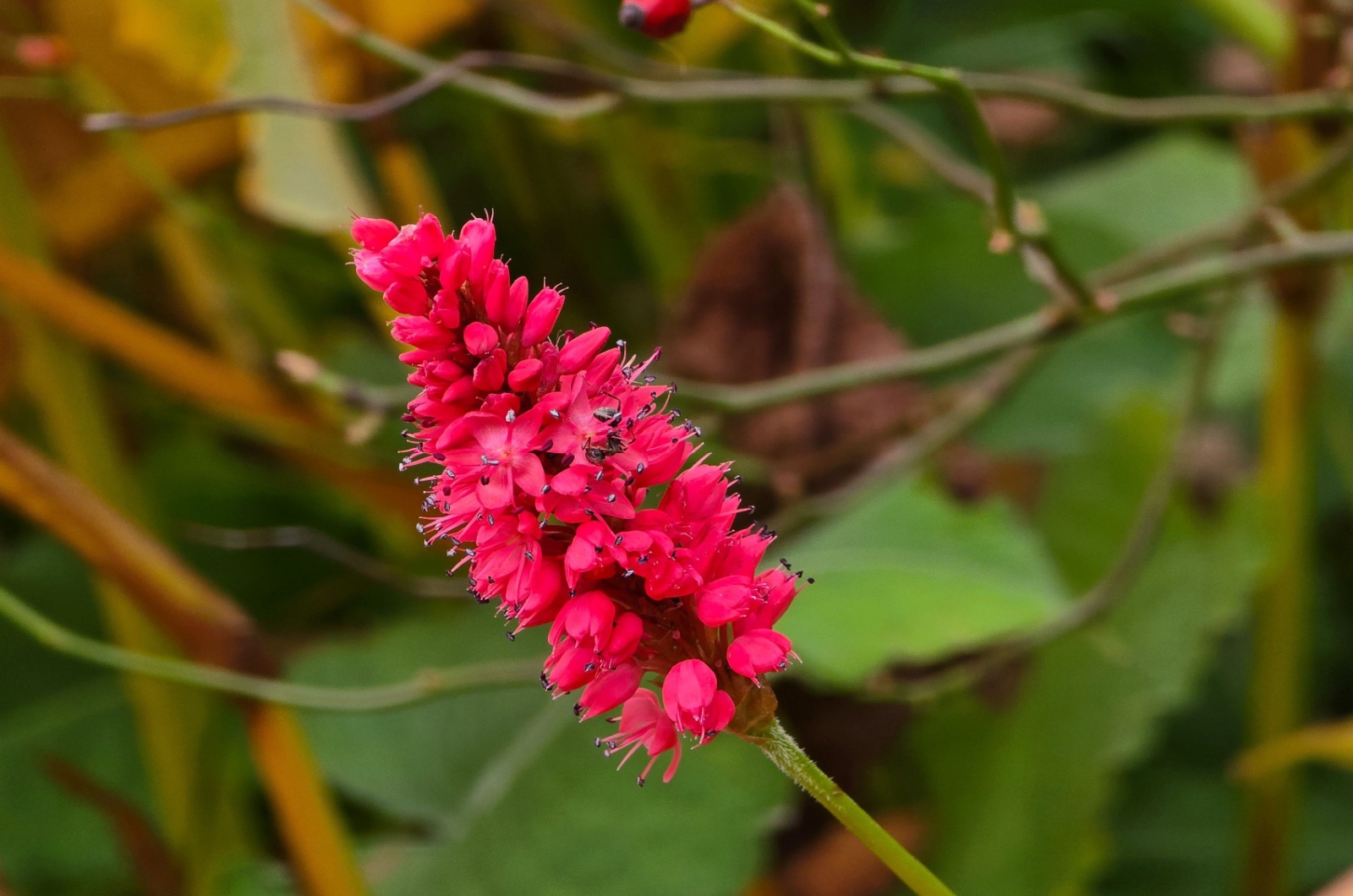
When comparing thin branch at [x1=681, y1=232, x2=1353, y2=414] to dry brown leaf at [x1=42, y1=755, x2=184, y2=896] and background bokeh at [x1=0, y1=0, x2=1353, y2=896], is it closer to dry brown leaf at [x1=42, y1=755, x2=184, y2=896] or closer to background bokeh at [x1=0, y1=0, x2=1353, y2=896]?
background bokeh at [x1=0, y1=0, x2=1353, y2=896]

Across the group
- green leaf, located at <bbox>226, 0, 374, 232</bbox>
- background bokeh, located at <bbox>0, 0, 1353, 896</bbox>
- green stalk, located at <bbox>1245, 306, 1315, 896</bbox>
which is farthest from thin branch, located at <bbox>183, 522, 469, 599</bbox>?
green stalk, located at <bbox>1245, 306, 1315, 896</bbox>

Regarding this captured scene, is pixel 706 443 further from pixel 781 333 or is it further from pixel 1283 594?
pixel 1283 594

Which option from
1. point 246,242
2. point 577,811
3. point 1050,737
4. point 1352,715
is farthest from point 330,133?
point 1352,715

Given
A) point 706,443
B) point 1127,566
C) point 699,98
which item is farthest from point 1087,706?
point 699,98

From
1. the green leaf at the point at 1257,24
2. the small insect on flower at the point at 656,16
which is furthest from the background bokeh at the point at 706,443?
the small insect on flower at the point at 656,16

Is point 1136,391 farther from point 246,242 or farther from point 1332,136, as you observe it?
point 246,242

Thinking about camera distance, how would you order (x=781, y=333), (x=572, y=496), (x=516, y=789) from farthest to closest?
(x=781, y=333)
(x=516, y=789)
(x=572, y=496)

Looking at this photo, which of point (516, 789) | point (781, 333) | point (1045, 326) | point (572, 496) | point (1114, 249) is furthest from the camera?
point (1114, 249)
